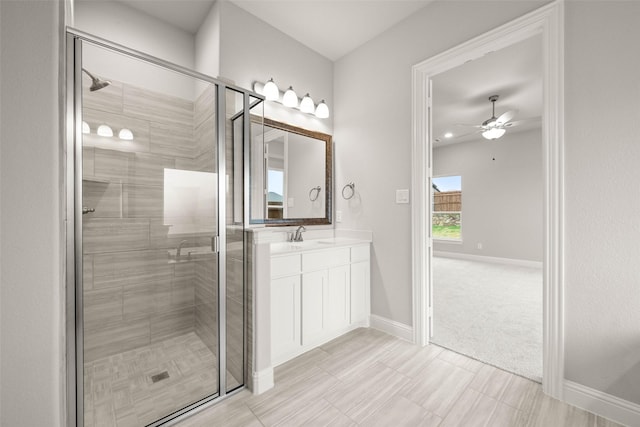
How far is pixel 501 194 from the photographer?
5.90 m

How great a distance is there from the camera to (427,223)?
2312mm

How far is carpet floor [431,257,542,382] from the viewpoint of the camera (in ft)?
6.95

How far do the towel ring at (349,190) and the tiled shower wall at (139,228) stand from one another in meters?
1.55

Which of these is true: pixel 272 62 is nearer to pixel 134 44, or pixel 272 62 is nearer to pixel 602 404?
pixel 134 44

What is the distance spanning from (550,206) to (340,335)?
188 cm

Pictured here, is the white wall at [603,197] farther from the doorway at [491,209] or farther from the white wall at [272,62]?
the white wall at [272,62]

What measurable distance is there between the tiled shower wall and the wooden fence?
6458 mm

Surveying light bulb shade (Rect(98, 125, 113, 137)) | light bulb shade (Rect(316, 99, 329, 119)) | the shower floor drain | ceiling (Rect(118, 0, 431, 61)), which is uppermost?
ceiling (Rect(118, 0, 431, 61))

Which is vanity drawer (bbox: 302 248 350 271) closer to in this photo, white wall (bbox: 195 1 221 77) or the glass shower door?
the glass shower door

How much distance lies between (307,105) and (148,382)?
251 centimetres

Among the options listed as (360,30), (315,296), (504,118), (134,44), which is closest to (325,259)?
(315,296)

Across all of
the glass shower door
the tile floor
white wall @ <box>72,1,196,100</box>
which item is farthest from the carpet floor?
white wall @ <box>72,1,196,100</box>

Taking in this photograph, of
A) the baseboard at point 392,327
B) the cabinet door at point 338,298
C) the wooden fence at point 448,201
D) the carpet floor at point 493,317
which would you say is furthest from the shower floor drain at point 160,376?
the wooden fence at point 448,201

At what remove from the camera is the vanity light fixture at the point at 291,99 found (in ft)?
7.89
